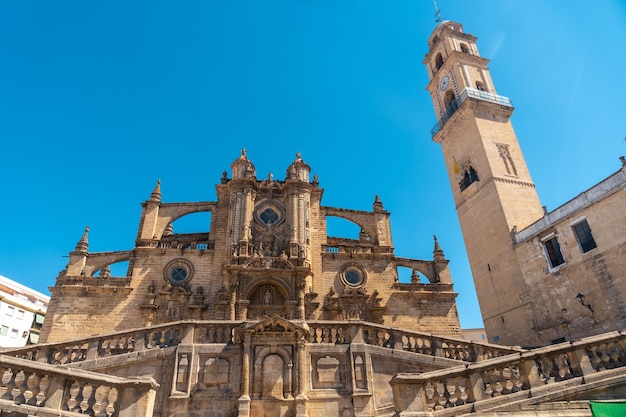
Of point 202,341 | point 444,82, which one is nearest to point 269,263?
point 202,341

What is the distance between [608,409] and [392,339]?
212 inches

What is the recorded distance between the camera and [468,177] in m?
24.9

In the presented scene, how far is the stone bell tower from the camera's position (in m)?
20.8

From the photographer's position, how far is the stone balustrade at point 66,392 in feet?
21.4

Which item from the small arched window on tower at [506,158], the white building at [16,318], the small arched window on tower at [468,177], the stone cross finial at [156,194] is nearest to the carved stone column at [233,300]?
the stone cross finial at [156,194]

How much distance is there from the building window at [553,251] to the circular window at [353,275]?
9.61 m

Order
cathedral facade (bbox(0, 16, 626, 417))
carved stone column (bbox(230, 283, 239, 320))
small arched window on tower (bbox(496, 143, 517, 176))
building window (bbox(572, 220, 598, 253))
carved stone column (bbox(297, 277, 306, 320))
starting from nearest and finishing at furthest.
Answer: cathedral facade (bbox(0, 16, 626, 417))
building window (bbox(572, 220, 598, 253))
carved stone column (bbox(230, 283, 239, 320))
carved stone column (bbox(297, 277, 306, 320))
small arched window on tower (bbox(496, 143, 517, 176))

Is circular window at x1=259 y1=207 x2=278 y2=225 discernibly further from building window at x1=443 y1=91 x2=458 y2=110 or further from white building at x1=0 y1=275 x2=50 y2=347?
white building at x1=0 y1=275 x2=50 y2=347

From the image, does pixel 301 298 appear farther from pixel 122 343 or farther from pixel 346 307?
pixel 122 343

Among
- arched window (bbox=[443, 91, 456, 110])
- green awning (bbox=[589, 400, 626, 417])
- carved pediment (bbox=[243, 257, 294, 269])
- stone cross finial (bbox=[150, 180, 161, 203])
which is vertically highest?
arched window (bbox=[443, 91, 456, 110])

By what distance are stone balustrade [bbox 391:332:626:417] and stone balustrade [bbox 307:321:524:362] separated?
270cm

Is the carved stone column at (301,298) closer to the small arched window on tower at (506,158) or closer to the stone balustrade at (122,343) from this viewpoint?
the stone balustrade at (122,343)

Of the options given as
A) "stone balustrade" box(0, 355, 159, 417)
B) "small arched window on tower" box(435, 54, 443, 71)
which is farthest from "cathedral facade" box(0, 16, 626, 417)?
"small arched window on tower" box(435, 54, 443, 71)

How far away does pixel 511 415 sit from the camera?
6.63 metres
